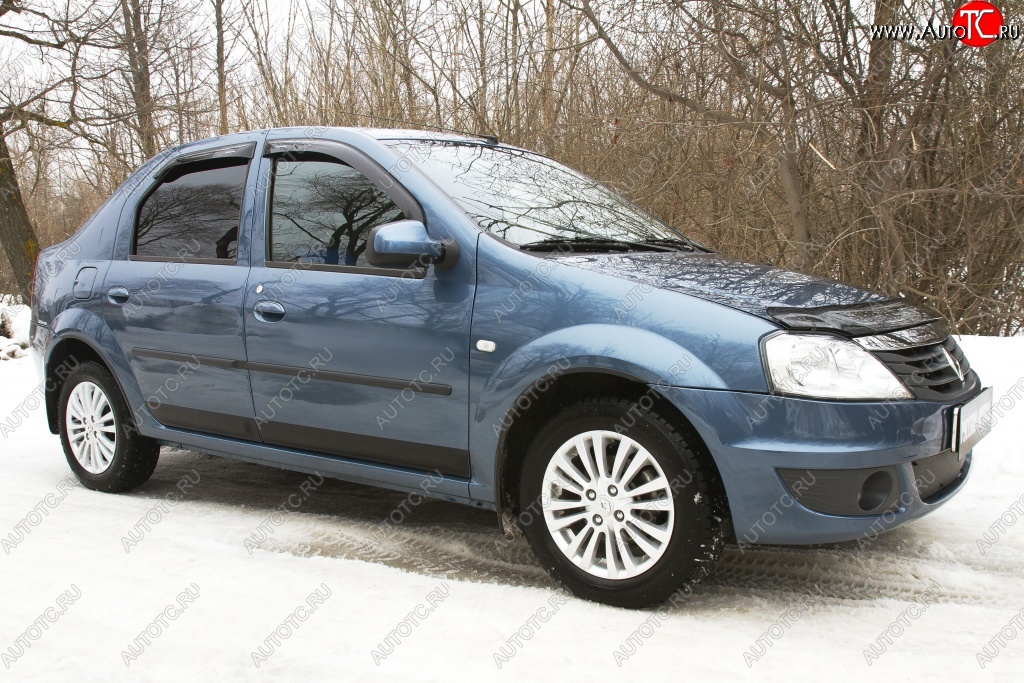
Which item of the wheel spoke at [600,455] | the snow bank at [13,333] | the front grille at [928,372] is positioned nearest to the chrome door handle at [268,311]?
the wheel spoke at [600,455]

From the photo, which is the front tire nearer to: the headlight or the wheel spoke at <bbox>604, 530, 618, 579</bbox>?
the wheel spoke at <bbox>604, 530, 618, 579</bbox>

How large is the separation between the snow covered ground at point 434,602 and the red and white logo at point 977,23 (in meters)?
4.46

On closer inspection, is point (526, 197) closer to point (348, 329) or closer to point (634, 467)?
point (348, 329)

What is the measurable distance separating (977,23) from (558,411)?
247 inches

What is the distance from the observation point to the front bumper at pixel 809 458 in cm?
277

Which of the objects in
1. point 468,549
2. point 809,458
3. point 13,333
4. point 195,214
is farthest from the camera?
point 13,333

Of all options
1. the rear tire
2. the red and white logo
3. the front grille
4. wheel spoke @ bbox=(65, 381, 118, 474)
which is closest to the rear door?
the rear tire

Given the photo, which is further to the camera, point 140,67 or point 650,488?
point 140,67

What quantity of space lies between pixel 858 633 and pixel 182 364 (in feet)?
10.3

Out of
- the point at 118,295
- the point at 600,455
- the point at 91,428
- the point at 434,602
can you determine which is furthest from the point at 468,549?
the point at 91,428

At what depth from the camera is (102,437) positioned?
4.76 meters

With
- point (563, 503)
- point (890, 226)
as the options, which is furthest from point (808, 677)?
point (890, 226)

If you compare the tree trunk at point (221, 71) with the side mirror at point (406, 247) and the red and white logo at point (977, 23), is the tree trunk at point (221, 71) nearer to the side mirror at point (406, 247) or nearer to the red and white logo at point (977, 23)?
the red and white logo at point (977, 23)

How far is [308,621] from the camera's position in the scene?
303 cm
